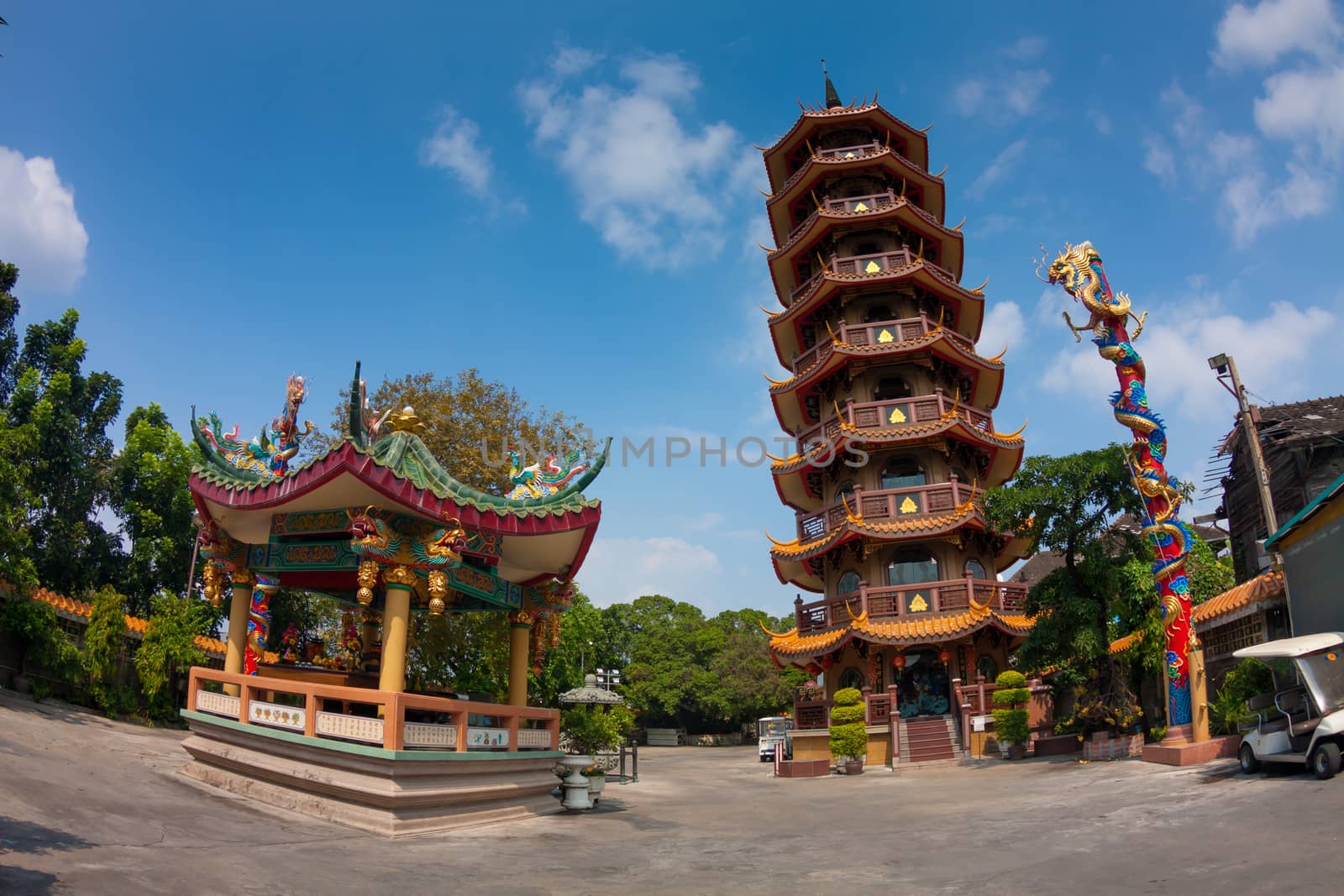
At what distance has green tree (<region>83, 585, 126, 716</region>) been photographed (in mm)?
19344

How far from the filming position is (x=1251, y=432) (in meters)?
21.4

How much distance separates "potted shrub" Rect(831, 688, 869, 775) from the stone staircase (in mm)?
1074

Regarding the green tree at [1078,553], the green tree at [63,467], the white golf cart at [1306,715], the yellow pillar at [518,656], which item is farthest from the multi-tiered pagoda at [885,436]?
the green tree at [63,467]

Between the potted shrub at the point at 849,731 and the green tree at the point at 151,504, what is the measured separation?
20.1m

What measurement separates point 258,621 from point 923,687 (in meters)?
18.8

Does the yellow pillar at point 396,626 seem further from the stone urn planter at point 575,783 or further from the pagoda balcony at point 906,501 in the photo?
the pagoda balcony at point 906,501

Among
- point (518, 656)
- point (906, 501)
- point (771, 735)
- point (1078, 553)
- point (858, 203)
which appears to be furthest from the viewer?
point (771, 735)

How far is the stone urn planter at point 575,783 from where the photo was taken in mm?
13375

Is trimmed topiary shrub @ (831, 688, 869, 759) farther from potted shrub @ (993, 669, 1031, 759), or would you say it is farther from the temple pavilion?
the temple pavilion

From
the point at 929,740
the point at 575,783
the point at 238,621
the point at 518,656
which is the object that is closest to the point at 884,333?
the point at 929,740

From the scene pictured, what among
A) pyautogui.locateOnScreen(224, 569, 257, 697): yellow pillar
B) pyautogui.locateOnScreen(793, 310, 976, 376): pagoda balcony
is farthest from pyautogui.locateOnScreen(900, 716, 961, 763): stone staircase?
pyautogui.locateOnScreen(224, 569, 257, 697): yellow pillar

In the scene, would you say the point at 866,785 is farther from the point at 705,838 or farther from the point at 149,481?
the point at 149,481

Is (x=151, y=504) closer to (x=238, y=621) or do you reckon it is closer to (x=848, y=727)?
(x=238, y=621)

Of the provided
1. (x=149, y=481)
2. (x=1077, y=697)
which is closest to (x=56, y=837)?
(x=1077, y=697)
